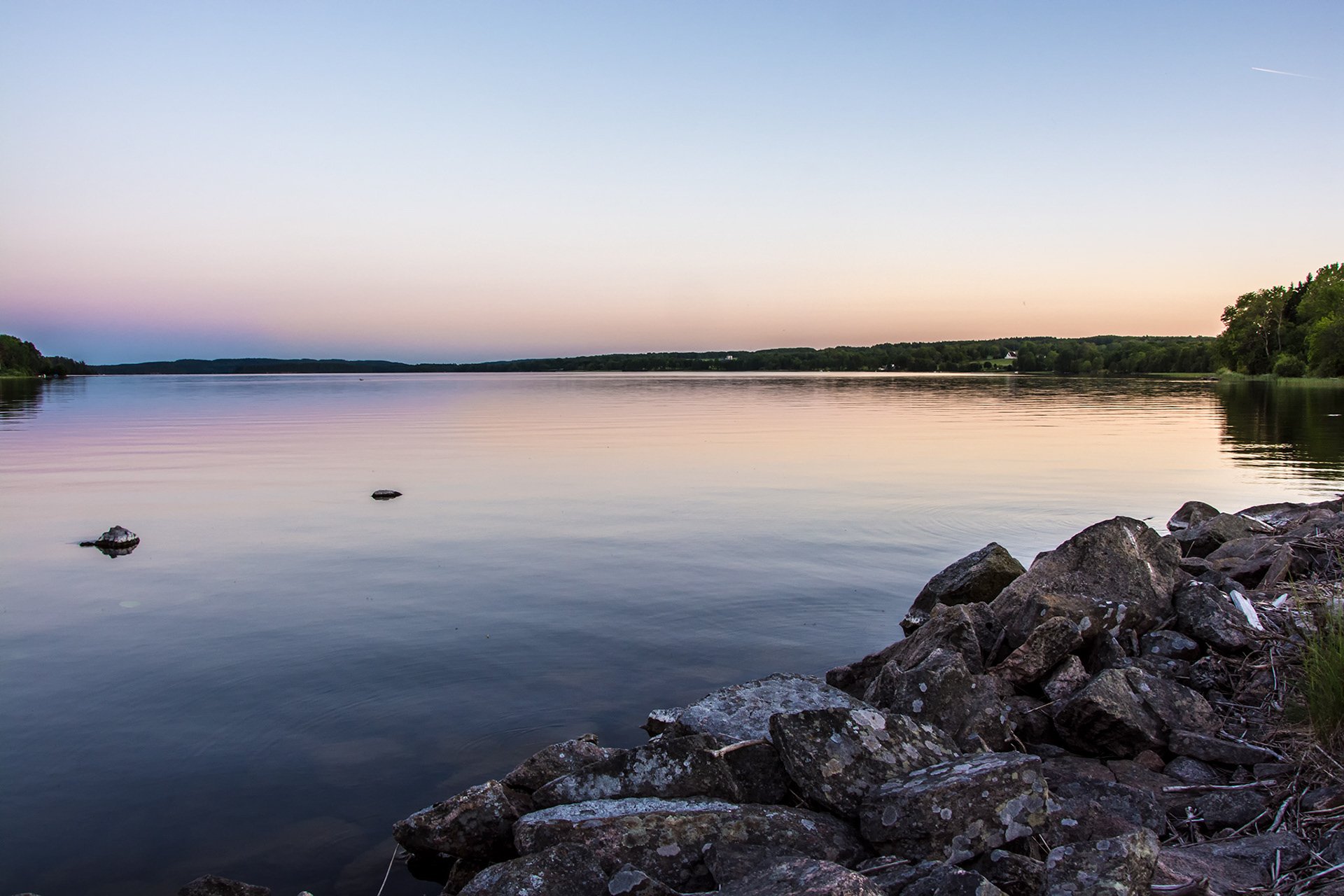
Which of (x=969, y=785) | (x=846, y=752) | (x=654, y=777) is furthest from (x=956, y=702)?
(x=654, y=777)

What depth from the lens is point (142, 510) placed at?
64.5ft

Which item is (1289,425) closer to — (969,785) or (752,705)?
(752,705)

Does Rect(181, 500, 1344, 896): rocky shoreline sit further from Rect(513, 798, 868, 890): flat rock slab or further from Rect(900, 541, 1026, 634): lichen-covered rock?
Rect(900, 541, 1026, 634): lichen-covered rock

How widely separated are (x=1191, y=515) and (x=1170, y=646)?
10.4m

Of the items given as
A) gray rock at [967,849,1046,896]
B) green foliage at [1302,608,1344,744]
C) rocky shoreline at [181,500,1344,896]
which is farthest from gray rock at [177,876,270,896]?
green foliage at [1302,608,1344,744]

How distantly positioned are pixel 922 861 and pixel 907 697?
206cm

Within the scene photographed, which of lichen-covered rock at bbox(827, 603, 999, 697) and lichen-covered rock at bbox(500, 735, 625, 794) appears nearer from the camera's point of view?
lichen-covered rock at bbox(500, 735, 625, 794)

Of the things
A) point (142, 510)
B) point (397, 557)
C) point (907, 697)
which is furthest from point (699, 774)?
point (142, 510)

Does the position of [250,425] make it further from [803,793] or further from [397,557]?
[803,793]

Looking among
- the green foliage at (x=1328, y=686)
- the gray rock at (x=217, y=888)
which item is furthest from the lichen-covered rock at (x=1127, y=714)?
the gray rock at (x=217, y=888)

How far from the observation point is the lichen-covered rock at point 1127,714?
19.7 feet

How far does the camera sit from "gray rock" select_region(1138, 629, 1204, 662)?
23.8ft

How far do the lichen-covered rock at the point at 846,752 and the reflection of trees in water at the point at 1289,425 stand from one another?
27347 mm

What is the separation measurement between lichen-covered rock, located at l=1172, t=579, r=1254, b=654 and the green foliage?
4.92ft
